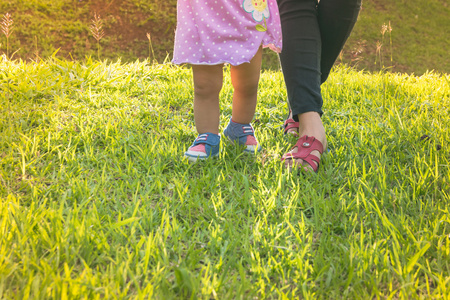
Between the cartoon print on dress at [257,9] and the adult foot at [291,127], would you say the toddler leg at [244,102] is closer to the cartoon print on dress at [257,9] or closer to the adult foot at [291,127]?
the cartoon print on dress at [257,9]

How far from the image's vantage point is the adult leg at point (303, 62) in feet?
6.12

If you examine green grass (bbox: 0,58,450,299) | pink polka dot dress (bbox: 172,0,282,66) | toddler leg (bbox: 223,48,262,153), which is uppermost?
pink polka dot dress (bbox: 172,0,282,66)

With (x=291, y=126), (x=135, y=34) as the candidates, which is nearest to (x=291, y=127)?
(x=291, y=126)

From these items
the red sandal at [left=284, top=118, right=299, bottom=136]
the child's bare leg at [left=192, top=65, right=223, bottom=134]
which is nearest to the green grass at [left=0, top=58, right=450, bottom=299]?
the red sandal at [left=284, top=118, right=299, bottom=136]

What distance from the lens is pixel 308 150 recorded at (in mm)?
1759

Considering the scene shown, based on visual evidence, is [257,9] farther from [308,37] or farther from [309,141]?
[309,141]

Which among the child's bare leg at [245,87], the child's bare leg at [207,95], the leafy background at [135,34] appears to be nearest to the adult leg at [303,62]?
the child's bare leg at [245,87]

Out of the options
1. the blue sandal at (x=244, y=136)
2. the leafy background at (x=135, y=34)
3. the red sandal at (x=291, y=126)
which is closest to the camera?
the blue sandal at (x=244, y=136)

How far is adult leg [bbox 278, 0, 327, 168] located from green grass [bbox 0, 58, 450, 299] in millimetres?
201

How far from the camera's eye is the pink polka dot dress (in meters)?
1.72

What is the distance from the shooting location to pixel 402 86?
301 centimetres

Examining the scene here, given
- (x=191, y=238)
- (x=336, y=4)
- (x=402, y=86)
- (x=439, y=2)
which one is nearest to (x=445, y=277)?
(x=191, y=238)

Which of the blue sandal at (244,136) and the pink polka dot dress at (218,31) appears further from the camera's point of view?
the blue sandal at (244,136)

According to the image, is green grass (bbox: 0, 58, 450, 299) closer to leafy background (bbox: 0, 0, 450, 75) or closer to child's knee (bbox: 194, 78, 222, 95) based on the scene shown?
child's knee (bbox: 194, 78, 222, 95)
